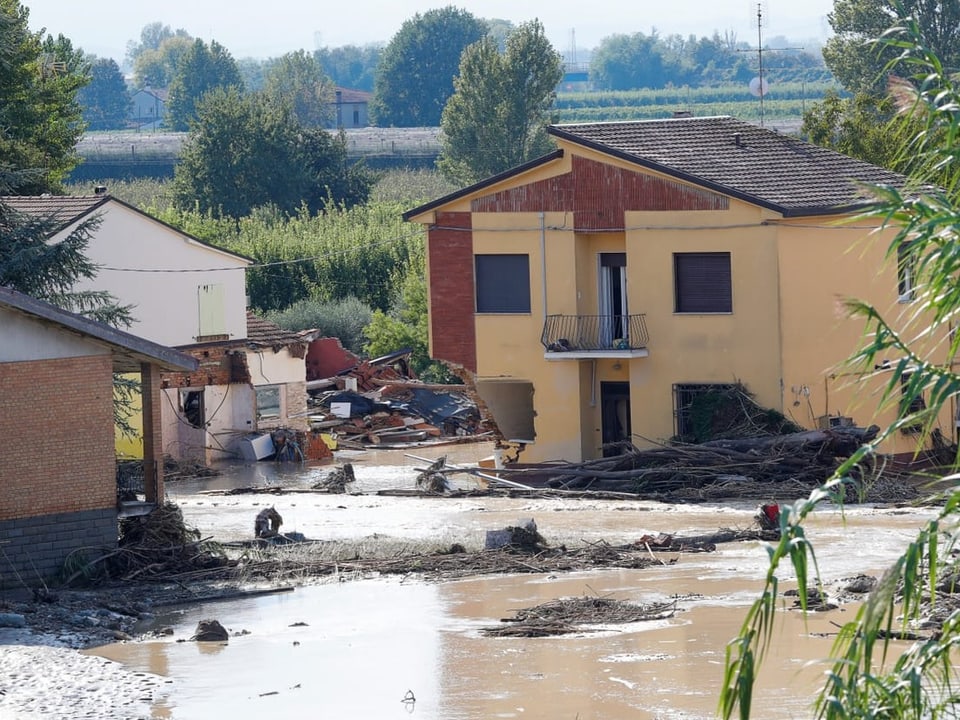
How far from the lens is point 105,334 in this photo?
22.7 m

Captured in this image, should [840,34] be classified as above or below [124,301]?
above

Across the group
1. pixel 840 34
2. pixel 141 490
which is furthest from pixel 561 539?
pixel 840 34

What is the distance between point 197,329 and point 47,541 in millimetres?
19708

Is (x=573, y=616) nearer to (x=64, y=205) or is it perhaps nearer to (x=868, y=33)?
(x=64, y=205)

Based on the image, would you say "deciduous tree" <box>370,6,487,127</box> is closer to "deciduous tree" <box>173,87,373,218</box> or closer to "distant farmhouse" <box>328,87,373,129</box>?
"distant farmhouse" <box>328,87,373,129</box>

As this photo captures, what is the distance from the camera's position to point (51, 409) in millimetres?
22516

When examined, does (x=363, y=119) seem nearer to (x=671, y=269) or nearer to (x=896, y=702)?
(x=671, y=269)

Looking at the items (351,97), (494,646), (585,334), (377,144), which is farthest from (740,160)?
(351,97)

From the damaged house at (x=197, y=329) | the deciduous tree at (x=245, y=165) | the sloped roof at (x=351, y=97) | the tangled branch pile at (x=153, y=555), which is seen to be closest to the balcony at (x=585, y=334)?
the damaged house at (x=197, y=329)

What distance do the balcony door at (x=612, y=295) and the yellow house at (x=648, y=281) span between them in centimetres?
3

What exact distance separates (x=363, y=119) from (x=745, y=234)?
468 feet

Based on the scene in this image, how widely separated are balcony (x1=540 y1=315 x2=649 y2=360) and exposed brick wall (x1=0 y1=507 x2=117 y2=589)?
50.7 feet

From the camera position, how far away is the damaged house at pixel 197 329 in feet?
129

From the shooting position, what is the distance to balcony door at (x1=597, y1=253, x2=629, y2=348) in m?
37.2
